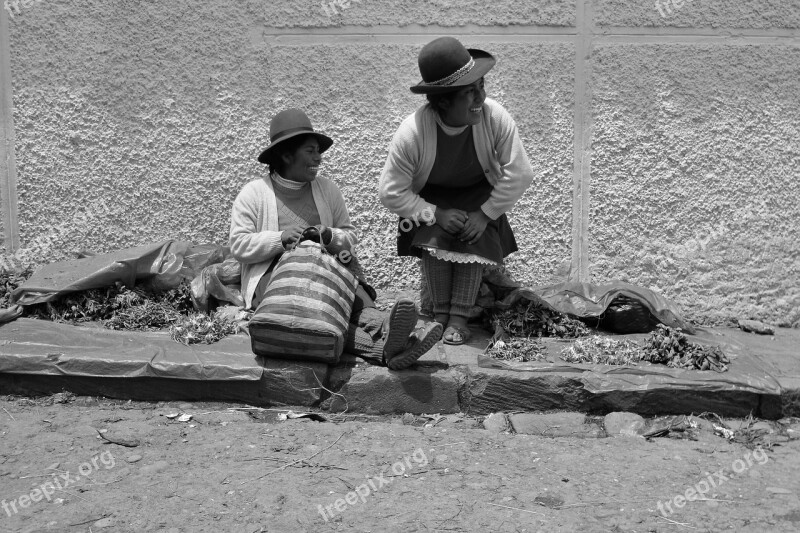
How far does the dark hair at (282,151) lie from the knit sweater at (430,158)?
52 centimetres

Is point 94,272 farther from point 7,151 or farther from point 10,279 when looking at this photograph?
point 7,151

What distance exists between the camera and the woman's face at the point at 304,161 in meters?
4.86

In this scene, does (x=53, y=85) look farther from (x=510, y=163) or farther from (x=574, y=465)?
(x=574, y=465)

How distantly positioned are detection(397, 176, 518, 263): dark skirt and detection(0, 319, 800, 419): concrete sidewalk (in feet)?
2.36

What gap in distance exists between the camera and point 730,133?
5484mm

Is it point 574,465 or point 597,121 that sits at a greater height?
point 597,121

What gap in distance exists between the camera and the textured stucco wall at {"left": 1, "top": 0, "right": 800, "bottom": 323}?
537 cm

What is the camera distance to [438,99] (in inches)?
184

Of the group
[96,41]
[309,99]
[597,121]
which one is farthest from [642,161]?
[96,41]

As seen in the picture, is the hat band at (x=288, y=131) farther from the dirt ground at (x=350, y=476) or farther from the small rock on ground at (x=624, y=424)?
the small rock on ground at (x=624, y=424)

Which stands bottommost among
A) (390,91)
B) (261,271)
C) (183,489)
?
(183,489)

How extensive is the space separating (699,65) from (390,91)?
6.35ft

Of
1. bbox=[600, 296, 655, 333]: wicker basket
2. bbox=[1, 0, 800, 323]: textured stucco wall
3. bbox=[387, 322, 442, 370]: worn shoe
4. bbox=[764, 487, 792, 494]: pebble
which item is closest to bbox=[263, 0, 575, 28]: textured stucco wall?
bbox=[1, 0, 800, 323]: textured stucco wall

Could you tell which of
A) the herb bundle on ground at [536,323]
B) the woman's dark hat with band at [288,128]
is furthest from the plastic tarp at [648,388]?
the woman's dark hat with band at [288,128]
